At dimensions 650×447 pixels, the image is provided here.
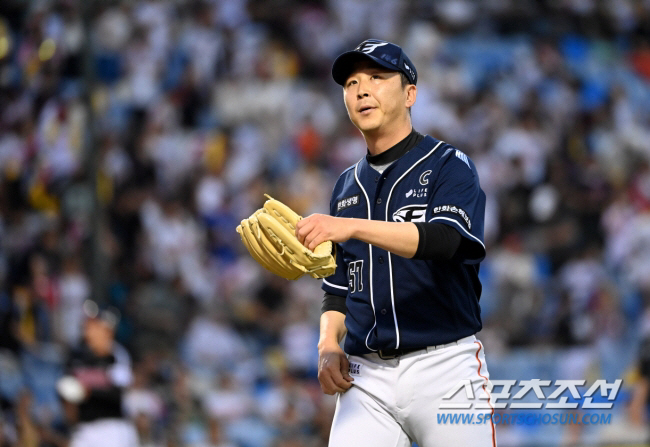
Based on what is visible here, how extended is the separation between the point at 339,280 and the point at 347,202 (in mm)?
328

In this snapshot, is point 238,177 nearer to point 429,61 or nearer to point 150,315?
point 150,315

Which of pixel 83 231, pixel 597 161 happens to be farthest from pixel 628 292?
pixel 83 231

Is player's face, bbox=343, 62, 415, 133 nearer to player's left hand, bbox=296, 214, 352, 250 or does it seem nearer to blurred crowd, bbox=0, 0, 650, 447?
player's left hand, bbox=296, 214, 352, 250

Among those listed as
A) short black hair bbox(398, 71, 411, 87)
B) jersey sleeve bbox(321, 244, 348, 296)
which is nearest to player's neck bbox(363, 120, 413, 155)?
short black hair bbox(398, 71, 411, 87)

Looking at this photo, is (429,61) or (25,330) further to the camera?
(429,61)

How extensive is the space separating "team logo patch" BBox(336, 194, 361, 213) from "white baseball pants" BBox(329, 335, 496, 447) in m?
0.62

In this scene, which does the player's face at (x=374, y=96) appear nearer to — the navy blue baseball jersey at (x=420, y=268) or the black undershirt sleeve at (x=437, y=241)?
the navy blue baseball jersey at (x=420, y=268)

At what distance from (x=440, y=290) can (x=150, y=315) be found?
6321 millimetres

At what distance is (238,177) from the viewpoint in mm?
10844

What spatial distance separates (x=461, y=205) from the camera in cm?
316

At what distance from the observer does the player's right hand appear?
11.1 feet

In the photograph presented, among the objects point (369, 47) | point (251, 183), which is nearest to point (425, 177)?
point (369, 47)

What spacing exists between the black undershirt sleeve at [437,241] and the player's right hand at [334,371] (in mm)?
616

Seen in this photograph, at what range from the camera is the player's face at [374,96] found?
133 inches
